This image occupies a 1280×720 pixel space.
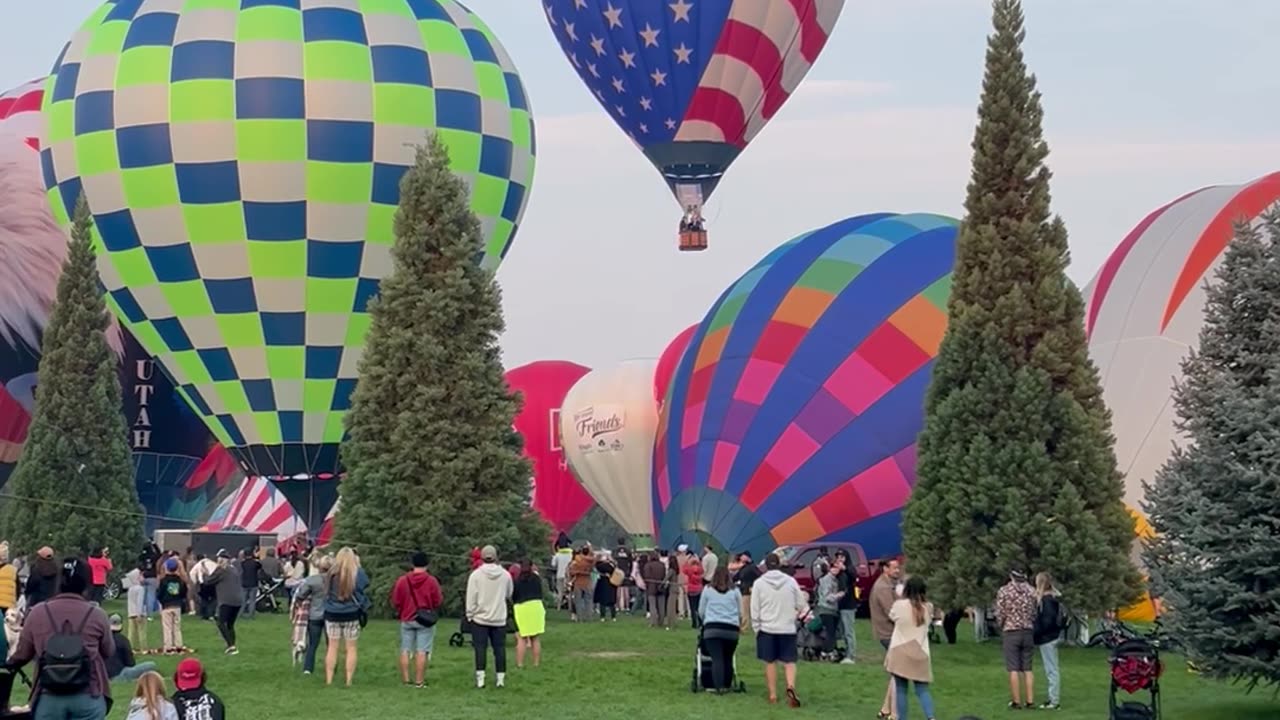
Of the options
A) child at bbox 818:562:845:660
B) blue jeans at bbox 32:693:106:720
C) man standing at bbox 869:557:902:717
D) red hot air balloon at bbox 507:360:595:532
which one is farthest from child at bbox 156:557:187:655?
red hot air balloon at bbox 507:360:595:532

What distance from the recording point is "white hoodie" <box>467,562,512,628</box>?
1628 cm

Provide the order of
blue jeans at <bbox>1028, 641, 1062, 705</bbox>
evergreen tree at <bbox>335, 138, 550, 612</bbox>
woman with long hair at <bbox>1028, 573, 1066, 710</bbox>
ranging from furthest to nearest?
evergreen tree at <bbox>335, 138, 550, 612</bbox>
blue jeans at <bbox>1028, 641, 1062, 705</bbox>
woman with long hair at <bbox>1028, 573, 1066, 710</bbox>

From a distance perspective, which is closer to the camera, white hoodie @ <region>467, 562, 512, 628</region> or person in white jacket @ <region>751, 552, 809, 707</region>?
person in white jacket @ <region>751, 552, 809, 707</region>

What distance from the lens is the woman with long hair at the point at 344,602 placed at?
615 inches

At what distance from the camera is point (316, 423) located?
1271 inches

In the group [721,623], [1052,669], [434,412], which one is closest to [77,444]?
[434,412]

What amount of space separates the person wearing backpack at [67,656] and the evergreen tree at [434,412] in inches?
560

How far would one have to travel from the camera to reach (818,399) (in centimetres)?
2792

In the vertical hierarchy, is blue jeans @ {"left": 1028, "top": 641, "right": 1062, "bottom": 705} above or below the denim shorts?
below

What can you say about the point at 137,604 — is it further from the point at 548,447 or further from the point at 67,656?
the point at 548,447

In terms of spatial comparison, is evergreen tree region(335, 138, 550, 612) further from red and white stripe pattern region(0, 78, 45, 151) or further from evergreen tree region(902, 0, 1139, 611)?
red and white stripe pattern region(0, 78, 45, 151)

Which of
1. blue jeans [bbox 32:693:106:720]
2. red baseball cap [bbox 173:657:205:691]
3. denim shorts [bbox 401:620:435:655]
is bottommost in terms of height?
blue jeans [bbox 32:693:106:720]

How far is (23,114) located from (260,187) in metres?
11.2

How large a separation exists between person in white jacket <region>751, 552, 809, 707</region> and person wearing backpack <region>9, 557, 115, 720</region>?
20.6ft
